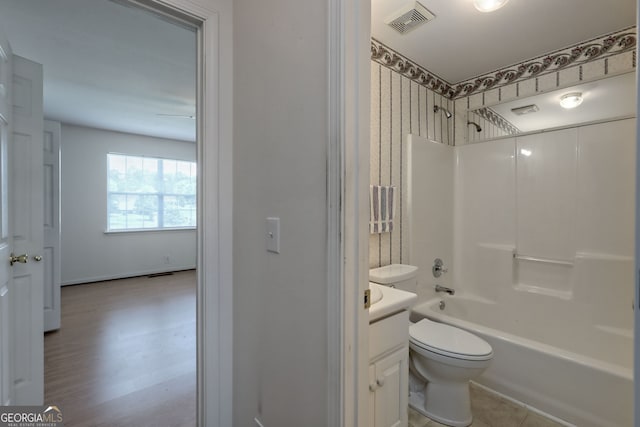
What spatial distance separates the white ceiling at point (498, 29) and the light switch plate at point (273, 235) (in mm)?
1443

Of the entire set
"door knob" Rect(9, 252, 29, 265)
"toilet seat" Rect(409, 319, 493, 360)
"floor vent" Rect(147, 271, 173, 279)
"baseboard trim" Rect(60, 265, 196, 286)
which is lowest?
"floor vent" Rect(147, 271, 173, 279)

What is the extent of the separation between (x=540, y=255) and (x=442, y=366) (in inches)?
54.3

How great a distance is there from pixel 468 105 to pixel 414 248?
1.46 m

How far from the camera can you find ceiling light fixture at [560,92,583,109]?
2.03 m

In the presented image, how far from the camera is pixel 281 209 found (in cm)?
98

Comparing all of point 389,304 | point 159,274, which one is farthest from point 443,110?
point 159,274

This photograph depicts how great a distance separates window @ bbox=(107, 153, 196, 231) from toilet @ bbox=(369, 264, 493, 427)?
452 cm

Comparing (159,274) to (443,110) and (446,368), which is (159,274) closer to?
(446,368)

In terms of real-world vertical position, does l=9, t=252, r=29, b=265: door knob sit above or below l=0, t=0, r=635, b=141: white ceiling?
below

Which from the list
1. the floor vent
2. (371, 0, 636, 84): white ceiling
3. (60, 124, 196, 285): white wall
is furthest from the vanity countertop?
(60, 124, 196, 285): white wall

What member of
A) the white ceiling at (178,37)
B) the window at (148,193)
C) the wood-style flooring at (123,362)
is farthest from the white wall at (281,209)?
the window at (148,193)

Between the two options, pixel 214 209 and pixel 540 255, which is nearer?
pixel 214 209

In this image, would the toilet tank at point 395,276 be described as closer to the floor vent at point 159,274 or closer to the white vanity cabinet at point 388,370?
the white vanity cabinet at point 388,370

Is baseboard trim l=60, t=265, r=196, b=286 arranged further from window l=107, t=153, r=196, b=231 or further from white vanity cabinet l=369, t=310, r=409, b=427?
white vanity cabinet l=369, t=310, r=409, b=427
